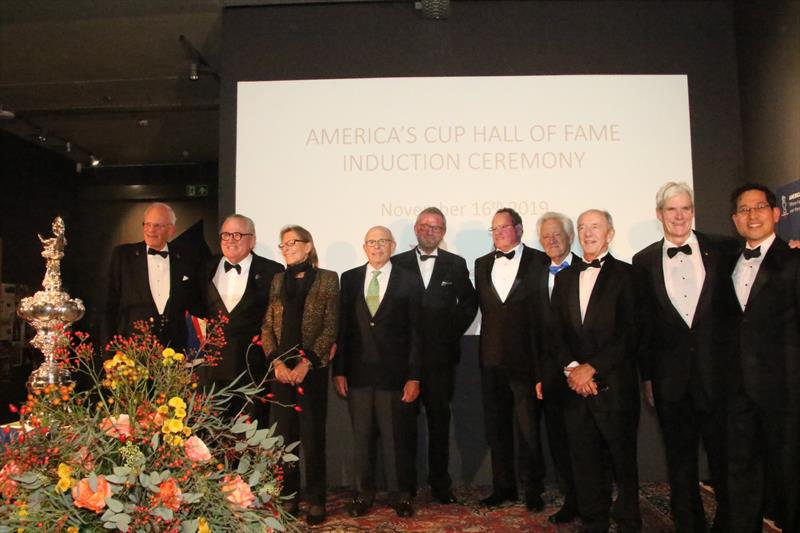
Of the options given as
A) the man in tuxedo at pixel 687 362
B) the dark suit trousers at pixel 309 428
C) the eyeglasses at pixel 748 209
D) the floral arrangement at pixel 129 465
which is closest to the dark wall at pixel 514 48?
the dark suit trousers at pixel 309 428

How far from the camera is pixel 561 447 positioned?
401cm

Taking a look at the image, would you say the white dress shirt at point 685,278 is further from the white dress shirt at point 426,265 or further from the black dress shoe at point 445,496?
the black dress shoe at point 445,496

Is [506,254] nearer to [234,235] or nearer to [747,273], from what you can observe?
[747,273]

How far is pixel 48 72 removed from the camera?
7.26m

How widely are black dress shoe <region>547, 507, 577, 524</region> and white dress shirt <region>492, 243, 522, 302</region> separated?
1.31 m

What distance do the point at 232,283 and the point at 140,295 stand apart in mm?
595

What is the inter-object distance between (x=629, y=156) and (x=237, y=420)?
4.63 m

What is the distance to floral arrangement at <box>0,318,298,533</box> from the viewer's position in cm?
104

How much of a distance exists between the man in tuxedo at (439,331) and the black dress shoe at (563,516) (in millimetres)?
790

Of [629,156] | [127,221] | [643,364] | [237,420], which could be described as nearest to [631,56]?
[629,156]

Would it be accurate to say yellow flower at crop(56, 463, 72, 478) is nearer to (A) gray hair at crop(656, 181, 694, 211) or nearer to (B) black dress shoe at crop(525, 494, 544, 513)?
(A) gray hair at crop(656, 181, 694, 211)

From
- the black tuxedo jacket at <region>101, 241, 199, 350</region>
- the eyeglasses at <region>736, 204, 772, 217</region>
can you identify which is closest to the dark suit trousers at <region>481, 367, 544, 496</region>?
the eyeglasses at <region>736, 204, 772, 217</region>

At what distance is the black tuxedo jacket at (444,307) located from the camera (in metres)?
4.40

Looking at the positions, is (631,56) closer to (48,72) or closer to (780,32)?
(780,32)
